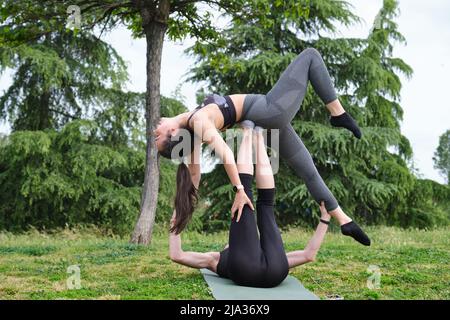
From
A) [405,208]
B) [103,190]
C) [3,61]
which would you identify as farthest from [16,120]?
[405,208]

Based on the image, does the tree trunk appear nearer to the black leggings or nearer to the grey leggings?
the grey leggings

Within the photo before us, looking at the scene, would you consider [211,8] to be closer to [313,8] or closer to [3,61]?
[313,8]

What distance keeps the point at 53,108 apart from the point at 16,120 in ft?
3.48

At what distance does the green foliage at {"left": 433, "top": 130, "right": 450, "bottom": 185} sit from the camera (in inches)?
1213

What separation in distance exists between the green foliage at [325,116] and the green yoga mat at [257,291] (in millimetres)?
8457

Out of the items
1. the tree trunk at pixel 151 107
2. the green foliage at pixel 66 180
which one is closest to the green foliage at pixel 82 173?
the green foliage at pixel 66 180

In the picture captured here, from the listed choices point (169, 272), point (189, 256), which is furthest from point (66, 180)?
point (189, 256)

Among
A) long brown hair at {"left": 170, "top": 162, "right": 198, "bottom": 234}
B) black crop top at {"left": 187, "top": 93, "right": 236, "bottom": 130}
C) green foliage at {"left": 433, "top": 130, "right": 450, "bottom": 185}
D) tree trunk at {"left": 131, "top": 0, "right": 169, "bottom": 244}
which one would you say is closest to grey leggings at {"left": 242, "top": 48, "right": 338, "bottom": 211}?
black crop top at {"left": 187, "top": 93, "right": 236, "bottom": 130}

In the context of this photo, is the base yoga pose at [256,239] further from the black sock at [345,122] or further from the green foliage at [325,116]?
the green foliage at [325,116]

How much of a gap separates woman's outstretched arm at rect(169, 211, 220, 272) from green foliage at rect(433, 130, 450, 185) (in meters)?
28.7

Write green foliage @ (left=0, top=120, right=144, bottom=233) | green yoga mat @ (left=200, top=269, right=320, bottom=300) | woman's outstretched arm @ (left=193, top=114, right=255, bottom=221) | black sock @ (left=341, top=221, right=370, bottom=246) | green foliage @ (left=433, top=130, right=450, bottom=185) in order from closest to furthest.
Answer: green yoga mat @ (left=200, top=269, right=320, bottom=300)
woman's outstretched arm @ (left=193, top=114, right=255, bottom=221)
black sock @ (left=341, top=221, right=370, bottom=246)
green foliage @ (left=0, top=120, right=144, bottom=233)
green foliage @ (left=433, top=130, right=450, bottom=185)

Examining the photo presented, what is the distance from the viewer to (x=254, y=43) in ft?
47.1

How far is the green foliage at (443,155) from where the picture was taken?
101 feet

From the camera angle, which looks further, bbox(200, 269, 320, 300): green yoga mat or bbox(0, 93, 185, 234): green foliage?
bbox(0, 93, 185, 234): green foliage
